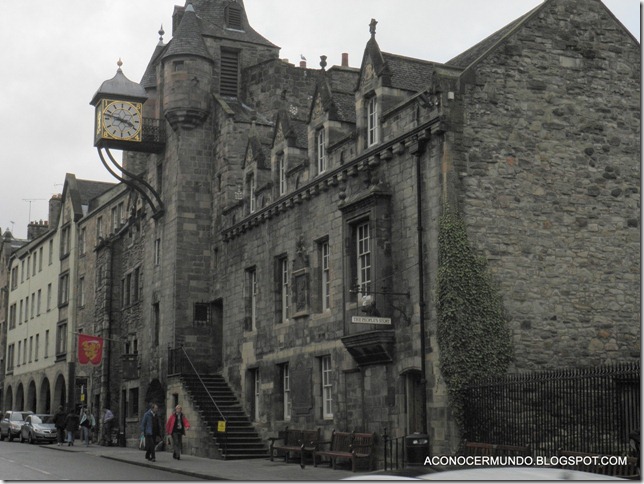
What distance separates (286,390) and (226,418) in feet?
9.14

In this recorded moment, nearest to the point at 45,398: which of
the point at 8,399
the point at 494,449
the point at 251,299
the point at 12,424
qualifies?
the point at 8,399

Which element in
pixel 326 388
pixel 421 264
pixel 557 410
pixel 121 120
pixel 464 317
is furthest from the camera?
pixel 121 120

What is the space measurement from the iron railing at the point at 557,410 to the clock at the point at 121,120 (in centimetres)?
1994

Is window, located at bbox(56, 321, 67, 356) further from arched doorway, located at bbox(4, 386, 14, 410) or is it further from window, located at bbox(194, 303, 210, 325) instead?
window, located at bbox(194, 303, 210, 325)

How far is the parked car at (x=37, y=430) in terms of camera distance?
41.1 metres

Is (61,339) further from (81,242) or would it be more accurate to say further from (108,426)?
(108,426)

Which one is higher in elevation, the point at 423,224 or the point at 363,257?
the point at 423,224

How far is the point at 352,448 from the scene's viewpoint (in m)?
22.4

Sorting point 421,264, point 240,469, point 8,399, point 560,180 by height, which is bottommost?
point 240,469

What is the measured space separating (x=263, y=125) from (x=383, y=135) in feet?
39.2

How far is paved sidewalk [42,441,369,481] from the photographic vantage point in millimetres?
21734

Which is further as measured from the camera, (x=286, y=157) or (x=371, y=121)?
(x=286, y=157)

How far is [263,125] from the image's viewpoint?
3481 centimetres

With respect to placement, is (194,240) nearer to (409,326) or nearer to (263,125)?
(263,125)
